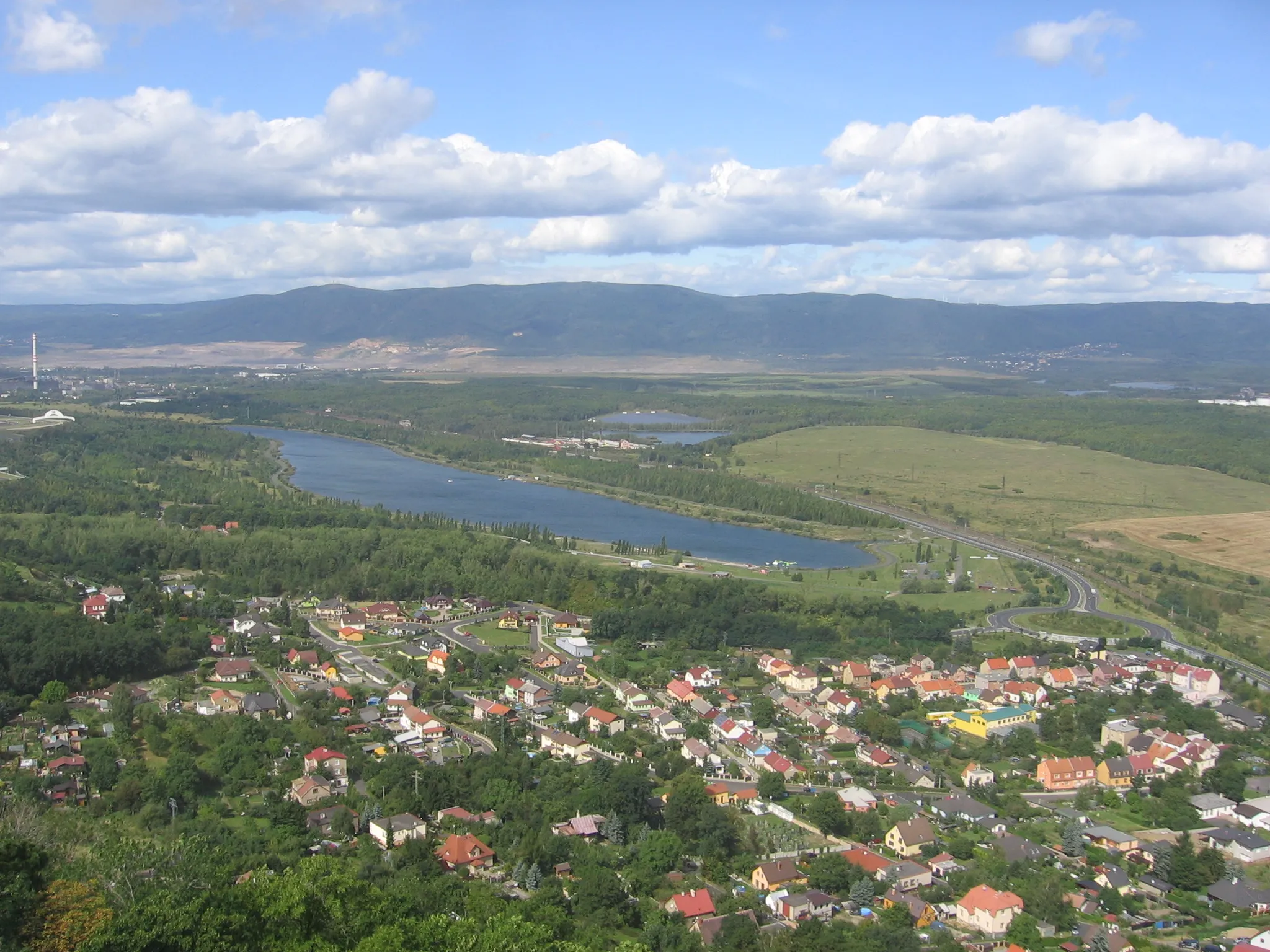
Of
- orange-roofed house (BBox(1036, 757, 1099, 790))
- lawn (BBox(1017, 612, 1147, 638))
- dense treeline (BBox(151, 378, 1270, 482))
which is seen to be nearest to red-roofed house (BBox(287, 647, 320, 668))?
orange-roofed house (BBox(1036, 757, 1099, 790))

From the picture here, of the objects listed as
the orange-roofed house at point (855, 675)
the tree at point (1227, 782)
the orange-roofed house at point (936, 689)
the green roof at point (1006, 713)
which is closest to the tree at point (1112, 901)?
the tree at point (1227, 782)

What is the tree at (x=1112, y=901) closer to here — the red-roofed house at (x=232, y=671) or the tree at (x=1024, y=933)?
the tree at (x=1024, y=933)

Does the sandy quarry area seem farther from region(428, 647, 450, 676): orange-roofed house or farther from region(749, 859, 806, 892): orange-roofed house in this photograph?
region(749, 859, 806, 892): orange-roofed house

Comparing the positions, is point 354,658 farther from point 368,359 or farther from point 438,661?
point 368,359

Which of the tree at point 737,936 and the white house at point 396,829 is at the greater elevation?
the white house at point 396,829

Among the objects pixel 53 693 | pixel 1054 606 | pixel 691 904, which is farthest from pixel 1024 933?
pixel 1054 606

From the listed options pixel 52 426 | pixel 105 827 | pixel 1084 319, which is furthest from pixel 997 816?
pixel 1084 319
